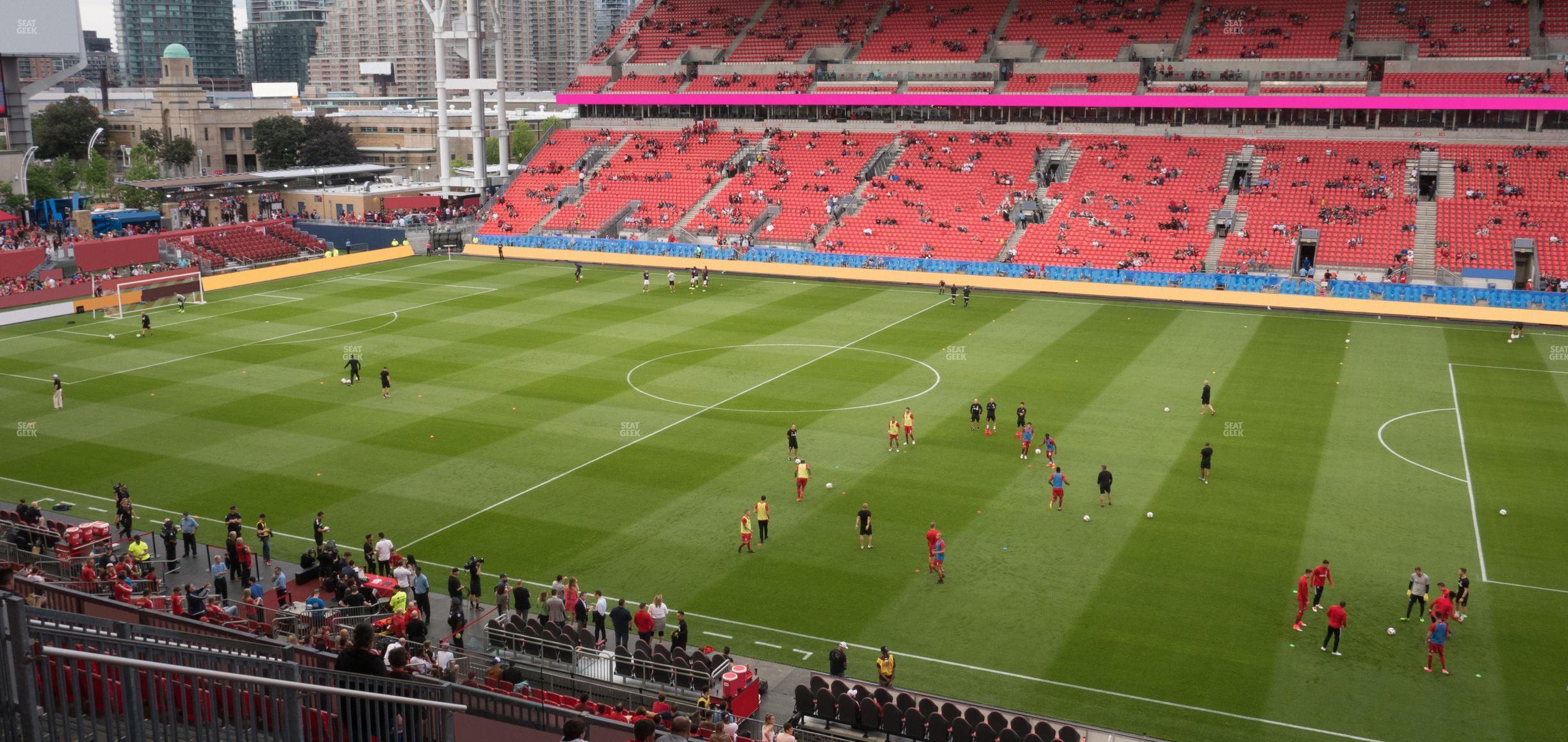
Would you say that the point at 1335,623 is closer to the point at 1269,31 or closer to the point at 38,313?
the point at 38,313

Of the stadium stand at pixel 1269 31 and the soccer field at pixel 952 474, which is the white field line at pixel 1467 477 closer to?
the soccer field at pixel 952 474

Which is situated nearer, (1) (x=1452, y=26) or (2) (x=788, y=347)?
(2) (x=788, y=347)

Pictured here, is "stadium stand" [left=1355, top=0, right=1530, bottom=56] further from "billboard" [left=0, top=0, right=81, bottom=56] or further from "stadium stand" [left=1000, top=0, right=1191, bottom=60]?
"billboard" [left=0, top=0, right=81, bottom=56]

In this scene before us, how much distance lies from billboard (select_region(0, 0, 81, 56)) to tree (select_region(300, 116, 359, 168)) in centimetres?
9348

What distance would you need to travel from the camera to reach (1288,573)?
24094mm

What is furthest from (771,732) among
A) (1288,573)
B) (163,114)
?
(163,114)

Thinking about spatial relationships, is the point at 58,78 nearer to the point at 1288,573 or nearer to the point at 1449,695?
the point at 1288,573

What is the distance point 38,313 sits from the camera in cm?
5231

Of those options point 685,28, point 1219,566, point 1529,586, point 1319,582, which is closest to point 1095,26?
point 685,28

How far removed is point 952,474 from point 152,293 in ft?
141

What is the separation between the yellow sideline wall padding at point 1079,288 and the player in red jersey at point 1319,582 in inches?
1367

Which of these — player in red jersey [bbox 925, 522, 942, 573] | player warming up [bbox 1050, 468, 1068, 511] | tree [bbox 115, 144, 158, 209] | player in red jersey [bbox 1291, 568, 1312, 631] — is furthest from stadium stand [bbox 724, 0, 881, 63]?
player in red jersey [bbox 1291, 568, 1312, 631]

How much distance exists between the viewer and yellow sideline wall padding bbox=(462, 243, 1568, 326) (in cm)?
5094

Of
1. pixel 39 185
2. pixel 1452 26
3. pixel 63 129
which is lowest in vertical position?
pixel 39 185
